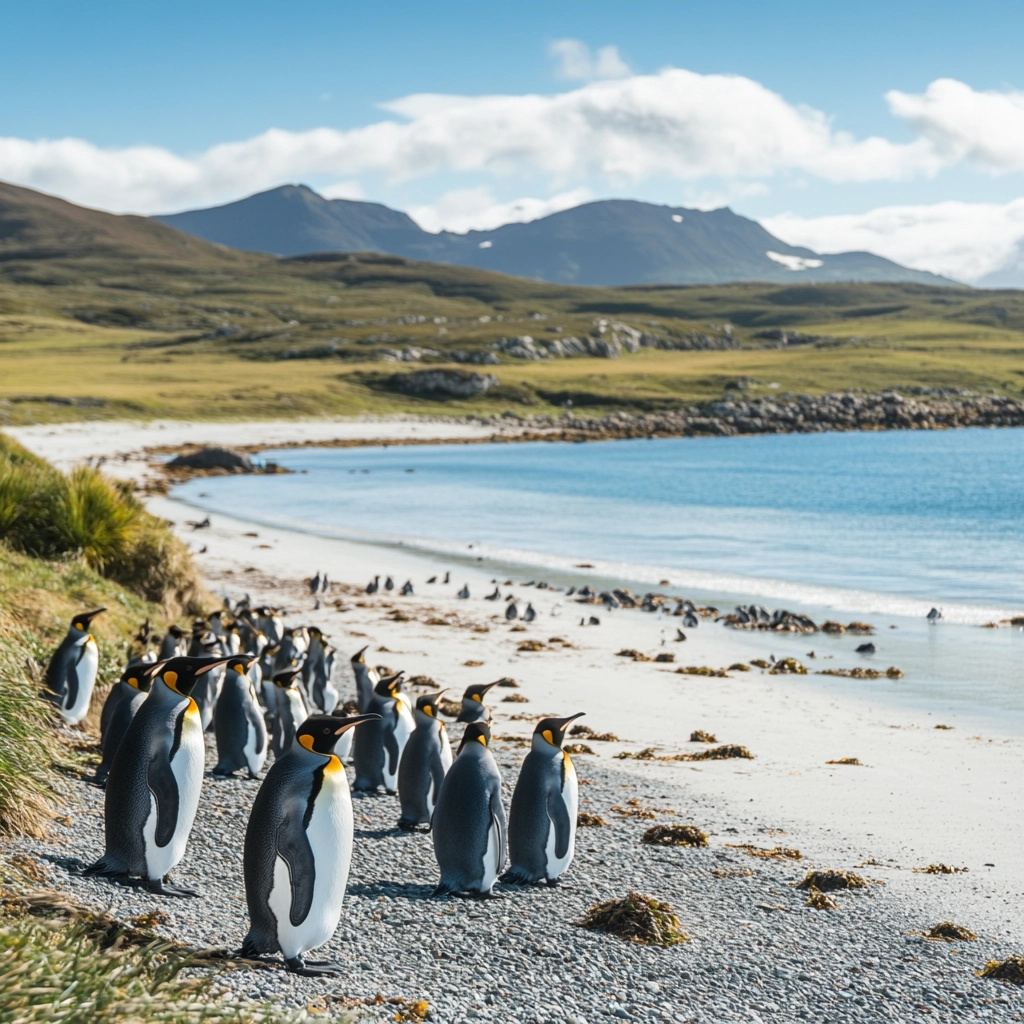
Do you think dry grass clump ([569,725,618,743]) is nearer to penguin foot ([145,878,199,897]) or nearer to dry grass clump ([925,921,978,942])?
dry grass clump ([925,921,978,942])

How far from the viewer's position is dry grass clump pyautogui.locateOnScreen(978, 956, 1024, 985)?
6445 mm

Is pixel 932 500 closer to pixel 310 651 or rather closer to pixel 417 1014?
pixel 310 651

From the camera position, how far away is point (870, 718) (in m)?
14.0

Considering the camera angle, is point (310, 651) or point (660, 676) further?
point (660, 676)

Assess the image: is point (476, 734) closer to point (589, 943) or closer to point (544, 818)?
point (544, 818)

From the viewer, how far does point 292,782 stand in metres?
5.70

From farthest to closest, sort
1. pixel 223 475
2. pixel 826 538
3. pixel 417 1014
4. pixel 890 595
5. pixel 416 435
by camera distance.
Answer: pixel 416 435 < pixel 223 475 < pixel 826 538 < pixel 890 595 < pixel 417 1014

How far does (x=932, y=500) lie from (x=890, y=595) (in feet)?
90.7

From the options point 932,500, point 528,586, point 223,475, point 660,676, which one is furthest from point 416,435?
point 660,676

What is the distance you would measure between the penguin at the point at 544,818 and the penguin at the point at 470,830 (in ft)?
1.05

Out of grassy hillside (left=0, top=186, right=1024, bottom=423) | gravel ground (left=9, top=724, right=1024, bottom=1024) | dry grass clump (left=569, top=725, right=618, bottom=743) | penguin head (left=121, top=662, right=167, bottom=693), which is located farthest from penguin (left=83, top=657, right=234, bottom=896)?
grassy hillside (left=0, top=186, right=1024, bottom=423)

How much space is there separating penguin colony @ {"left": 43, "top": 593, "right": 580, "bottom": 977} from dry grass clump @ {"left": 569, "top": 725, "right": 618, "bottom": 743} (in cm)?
264

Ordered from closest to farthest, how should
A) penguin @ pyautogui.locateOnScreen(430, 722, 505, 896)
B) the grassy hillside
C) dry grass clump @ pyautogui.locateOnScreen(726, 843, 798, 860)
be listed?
1. penguin @ pyautogui.locateOnScreen(430, 722, 505, 896)
2. dry grass clump @ pyautogui.locateOnScreen(726, 843, 798, 860)
3. the grassy hillside

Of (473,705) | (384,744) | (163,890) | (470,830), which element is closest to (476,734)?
(470,830)
